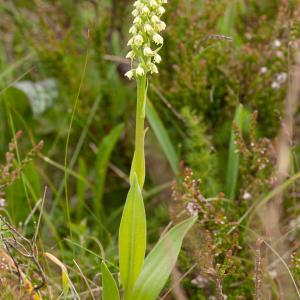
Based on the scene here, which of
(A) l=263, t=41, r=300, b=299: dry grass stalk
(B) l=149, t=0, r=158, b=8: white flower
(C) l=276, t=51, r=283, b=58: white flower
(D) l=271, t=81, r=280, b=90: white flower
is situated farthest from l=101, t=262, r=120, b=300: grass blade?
(C) l=276, t=51, r=283, b=58: white flower

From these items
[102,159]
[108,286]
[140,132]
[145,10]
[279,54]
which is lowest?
[108,286]

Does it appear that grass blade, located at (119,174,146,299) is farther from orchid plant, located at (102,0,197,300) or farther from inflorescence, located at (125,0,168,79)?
inflorescence, located at (125,0,168,79)

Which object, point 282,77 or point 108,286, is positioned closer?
point 108,286

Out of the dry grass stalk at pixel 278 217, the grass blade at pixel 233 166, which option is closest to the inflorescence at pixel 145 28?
the dry grass stalk at pixel 278 217

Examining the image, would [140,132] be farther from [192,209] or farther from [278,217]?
[278,217]

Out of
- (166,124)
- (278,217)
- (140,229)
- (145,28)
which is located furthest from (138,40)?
(166,124)

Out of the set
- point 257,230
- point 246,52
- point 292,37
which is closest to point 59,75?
point 246,52

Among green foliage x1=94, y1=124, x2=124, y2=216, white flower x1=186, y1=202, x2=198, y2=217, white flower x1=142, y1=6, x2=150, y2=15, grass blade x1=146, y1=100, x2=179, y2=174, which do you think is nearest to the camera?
white flower x1=142, y1=6, x2=150, y2=15
